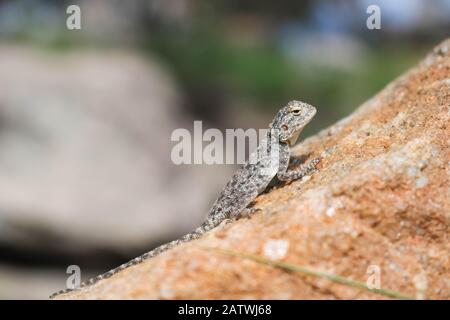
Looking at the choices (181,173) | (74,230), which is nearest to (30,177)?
(74,230)

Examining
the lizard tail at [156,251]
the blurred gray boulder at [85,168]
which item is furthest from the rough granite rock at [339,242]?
the blurred gray boulder at [85,168]

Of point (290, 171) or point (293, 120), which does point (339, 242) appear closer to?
point (290, 171)

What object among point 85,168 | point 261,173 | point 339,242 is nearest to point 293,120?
point 261,173

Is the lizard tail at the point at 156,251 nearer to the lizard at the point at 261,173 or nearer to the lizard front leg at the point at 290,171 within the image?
the lizard at the point at 261,173

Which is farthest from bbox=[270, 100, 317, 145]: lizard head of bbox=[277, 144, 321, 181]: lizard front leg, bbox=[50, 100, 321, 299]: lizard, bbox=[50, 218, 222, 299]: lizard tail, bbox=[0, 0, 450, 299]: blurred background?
bbox=[0, 0, 450, 299]: blurred background

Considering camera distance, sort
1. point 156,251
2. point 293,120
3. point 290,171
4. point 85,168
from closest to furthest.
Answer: point 156,251
point 290,171
point 293,120
point 85,168
